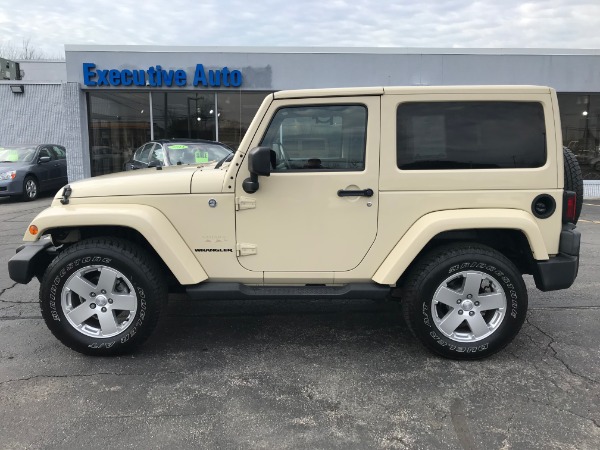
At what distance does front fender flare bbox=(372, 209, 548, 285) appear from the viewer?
3324 mm

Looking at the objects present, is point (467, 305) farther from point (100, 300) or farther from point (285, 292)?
point (100, 300)

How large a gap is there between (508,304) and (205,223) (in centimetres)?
224

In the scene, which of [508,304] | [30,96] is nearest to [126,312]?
[508,304]

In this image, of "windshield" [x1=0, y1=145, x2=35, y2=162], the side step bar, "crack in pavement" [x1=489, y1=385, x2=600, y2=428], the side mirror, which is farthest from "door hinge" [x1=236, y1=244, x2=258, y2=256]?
"windshield" [x1=0, y1=145, x2=35, y2=162]

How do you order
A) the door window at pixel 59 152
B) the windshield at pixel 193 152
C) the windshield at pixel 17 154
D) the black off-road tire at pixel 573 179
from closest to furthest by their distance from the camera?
the black off-road tire at pixel 573 179 < the windshield at pixel 193 152 < the windshield at pixel 17 154 < the door window at pixel 59 152

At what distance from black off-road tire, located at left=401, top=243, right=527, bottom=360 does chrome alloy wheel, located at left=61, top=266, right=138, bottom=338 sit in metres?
2.02

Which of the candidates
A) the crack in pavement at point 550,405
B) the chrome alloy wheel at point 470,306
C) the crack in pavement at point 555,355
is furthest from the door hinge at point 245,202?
the crack in pavement at point 555,355

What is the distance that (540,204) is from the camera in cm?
343

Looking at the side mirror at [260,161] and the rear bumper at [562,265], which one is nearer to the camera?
the side mirror at [260,161]

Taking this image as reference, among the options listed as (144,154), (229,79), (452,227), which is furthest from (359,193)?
(229,79)

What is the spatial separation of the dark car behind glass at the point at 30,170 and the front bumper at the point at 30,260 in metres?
10.4

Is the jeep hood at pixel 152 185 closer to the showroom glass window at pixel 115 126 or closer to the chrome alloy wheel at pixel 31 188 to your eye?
the chrome alloy wheel at pixel 31 188

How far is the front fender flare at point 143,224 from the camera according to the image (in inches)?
132

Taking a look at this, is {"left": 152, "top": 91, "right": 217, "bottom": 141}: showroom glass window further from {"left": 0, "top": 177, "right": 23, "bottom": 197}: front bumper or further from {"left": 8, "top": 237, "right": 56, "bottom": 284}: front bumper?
{"left": 8, "top": 237, "right": 56, "bottom": 284}: front bumper
